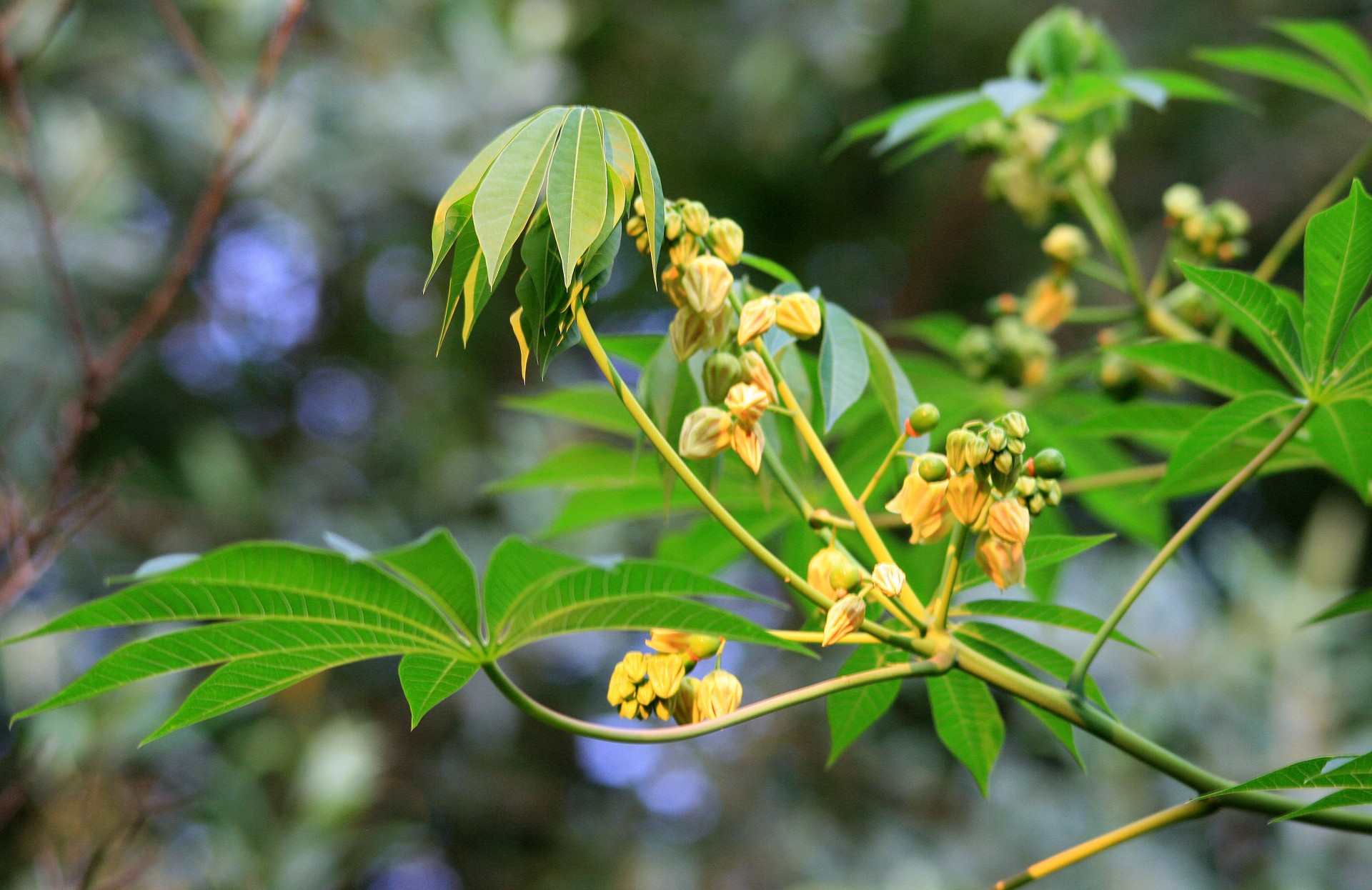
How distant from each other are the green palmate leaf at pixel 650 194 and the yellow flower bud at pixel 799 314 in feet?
0.29

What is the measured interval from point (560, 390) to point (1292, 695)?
209 cm

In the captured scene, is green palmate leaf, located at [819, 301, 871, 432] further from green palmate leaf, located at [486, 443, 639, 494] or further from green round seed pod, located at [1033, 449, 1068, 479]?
green palmate leaf, located at [486, 443, 639, 494]

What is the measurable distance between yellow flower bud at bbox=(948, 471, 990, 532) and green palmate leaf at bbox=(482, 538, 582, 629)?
164 millimetres

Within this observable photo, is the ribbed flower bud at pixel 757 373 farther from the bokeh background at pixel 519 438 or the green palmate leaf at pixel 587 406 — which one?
the bokeh background at pixel 519 438

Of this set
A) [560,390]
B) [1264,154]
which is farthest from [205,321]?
[1264,154]

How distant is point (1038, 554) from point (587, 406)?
410 millimetres

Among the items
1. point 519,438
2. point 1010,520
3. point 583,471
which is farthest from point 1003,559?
point 519,438

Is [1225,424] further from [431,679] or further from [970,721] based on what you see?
[431,679]

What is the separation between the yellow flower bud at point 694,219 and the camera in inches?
17.8

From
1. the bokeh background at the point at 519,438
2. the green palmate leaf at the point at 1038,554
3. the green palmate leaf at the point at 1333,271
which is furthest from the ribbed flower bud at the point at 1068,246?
the bokeh background at the point at 519,438

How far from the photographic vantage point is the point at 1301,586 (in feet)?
7.55

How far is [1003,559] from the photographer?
43 centimetres

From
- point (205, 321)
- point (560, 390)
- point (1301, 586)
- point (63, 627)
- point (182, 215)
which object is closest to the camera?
point (63, 627)

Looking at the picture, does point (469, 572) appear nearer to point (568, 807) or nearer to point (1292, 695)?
point (1292, 695)
